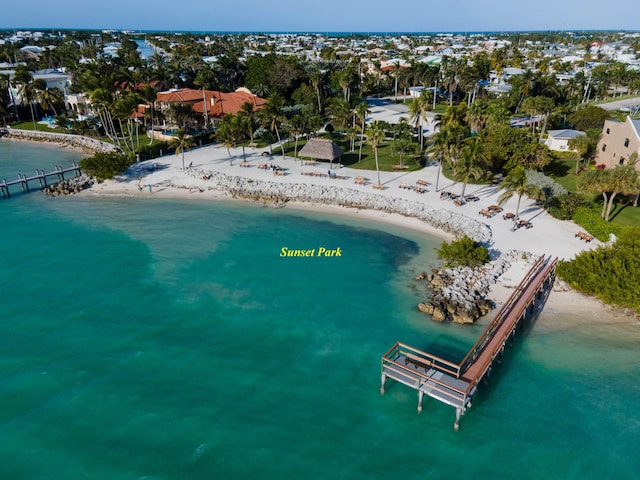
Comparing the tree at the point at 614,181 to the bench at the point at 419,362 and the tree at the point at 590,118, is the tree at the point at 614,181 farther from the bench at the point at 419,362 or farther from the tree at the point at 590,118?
the tree at the point at 590,118

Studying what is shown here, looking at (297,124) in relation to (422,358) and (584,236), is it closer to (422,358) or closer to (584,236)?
(584,236)

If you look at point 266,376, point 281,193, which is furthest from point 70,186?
point 266,376

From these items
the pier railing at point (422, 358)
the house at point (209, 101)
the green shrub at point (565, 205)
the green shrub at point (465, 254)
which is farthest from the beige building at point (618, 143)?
the house at point (209, 101)

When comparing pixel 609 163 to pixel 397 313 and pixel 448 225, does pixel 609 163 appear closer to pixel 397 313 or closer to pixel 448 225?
pixel 448 225

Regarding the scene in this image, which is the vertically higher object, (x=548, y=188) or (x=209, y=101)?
(x=209, y=101)

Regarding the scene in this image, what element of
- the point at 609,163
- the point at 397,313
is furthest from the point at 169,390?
the point at 609,163

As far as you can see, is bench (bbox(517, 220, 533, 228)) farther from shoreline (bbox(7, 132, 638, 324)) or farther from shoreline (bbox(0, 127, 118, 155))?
shoreline (bbox(0, 127, 118, 155))
